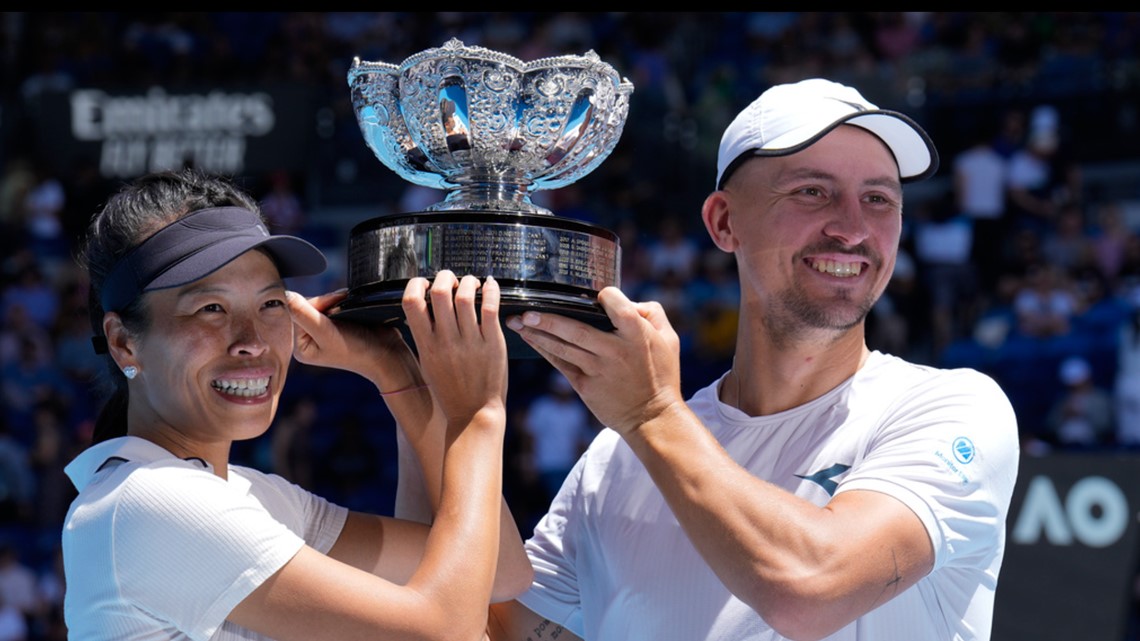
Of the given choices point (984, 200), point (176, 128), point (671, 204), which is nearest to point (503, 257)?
point (984, 200)

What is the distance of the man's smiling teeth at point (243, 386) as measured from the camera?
101 inches

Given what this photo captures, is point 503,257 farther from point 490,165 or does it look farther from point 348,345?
point 348,345

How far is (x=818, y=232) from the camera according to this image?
2.77 m

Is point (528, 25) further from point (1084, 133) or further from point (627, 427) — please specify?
point (627, 427)

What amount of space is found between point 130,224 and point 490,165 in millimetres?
659

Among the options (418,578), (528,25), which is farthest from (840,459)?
(528,25)

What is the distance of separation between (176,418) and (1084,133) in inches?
440

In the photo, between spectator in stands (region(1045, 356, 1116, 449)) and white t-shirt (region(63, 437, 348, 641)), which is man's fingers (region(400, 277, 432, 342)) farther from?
spectator in stands (region(1045, 356, 1116, 449))

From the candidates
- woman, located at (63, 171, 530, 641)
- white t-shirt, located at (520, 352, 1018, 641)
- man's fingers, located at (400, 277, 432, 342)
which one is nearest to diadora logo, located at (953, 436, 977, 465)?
white t-shirt, located at (520, 352, 1018, 641)

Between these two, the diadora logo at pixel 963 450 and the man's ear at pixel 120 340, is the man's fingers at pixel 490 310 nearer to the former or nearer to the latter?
the man's ear at pixel 120 340

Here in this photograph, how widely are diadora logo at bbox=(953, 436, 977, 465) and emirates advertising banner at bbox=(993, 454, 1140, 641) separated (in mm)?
2072

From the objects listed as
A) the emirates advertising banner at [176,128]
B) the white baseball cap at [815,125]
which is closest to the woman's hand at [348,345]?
the white baseball cap at [815,125]

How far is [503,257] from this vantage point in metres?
2.51

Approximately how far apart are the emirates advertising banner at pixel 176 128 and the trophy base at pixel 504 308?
10910mm
